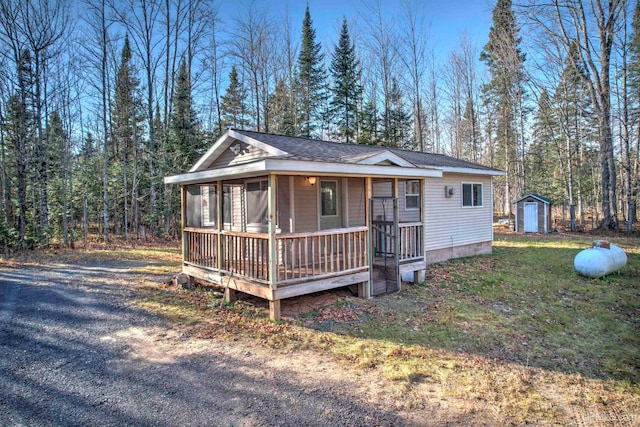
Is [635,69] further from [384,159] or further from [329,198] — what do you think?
[329,198]

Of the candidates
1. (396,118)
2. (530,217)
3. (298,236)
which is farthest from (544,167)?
(298,236)

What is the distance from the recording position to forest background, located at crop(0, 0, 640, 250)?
15188mm

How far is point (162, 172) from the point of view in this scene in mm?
16188

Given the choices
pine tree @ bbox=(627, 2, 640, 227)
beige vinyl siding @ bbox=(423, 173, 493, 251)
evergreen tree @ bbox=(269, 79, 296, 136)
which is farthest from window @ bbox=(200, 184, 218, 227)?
pine tree @ bbox=(627, 2, 640, 227)

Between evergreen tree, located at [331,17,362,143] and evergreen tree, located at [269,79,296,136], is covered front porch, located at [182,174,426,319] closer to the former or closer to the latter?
evergreen tree, located at [269,79,296,136]

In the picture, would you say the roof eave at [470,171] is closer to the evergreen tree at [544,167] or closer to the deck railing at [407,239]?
the deck railing at [407,239]

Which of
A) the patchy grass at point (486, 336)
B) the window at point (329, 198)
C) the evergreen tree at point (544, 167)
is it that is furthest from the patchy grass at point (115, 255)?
the evergreen tree at point (544, 167)

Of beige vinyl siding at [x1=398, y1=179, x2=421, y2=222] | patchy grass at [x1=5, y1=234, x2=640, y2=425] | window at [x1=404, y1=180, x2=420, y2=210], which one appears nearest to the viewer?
patchy grass at [x1=5, y1=234, x2=640, y2=425]

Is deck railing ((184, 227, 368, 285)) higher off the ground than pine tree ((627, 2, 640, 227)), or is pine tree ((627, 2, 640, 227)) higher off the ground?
pine tree ((627, 2, 640, 227))

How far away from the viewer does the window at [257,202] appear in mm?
8086

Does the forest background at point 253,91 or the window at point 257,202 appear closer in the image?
the window at point 257,202

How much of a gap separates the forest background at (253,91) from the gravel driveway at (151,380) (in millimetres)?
10439

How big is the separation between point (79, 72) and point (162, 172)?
6539mm

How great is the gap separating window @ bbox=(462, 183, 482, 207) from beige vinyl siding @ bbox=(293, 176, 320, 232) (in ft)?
19.2
